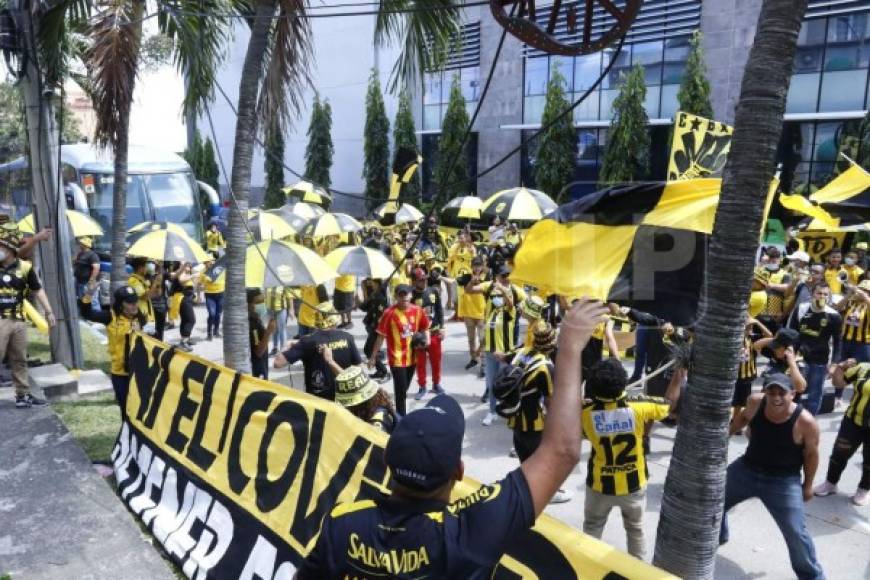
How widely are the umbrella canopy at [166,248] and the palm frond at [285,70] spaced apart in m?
3.27

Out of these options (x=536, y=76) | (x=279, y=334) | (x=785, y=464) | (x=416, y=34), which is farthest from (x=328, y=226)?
(x=536, y=76)

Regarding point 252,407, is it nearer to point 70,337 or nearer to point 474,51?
point 70,337

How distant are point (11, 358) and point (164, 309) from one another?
3379 millimetres

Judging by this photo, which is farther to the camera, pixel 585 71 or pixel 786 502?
pixel 585 71

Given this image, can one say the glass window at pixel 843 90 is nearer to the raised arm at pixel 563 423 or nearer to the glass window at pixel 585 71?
the glass window at pixel 585 71

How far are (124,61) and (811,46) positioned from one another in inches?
792

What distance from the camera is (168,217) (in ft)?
56.9

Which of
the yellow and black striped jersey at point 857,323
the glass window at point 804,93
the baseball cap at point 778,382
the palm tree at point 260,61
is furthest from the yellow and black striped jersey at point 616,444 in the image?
the glass window at point 804,93

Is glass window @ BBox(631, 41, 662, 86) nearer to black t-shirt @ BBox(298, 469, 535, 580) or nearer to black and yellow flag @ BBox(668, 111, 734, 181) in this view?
black and yellow flag @ BBox(668, 111, 734, 181)

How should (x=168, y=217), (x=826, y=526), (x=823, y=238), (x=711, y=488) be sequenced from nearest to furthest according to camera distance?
(x=711, y=488), (x=826, y=526), (x=823, y=238), (x=168, y=217)

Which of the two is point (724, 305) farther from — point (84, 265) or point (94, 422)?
point (84, 265)

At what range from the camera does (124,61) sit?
962 centimetres

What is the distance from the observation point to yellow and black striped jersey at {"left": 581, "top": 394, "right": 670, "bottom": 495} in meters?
4.60

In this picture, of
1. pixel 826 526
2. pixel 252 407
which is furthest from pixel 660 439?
pixel 252 407
